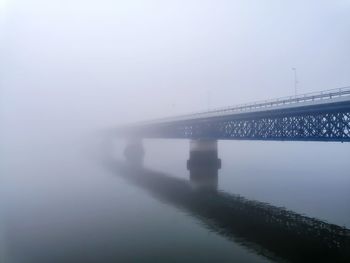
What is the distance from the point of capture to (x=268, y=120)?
4822 centimetres

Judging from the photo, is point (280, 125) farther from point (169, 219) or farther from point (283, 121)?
point (169, 219)

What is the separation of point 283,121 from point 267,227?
20041 mm

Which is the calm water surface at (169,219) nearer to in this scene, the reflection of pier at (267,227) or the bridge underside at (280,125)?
the reflection of pier at (267,227)

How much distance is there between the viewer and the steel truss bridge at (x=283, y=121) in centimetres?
3603

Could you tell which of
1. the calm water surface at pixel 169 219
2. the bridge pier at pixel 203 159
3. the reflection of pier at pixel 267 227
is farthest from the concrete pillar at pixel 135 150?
the reflection of pier at pixel 267 227

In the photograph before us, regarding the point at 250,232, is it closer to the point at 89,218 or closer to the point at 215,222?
the point at 215,222

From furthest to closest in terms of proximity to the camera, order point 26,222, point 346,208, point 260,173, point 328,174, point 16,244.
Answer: point 260,173, point 328,174, point 346,208, point 26,222, point 16,244

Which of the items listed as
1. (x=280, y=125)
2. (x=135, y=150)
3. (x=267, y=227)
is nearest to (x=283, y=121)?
(x=280, y=125)

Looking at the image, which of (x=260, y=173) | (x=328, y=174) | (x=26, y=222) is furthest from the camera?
(x=260, y=173)

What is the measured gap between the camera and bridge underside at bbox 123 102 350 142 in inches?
1425

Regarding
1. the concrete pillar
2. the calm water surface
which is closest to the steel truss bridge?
the calm water surface

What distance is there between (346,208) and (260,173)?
3096 centimetres

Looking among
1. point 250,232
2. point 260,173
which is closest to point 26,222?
point 250,232

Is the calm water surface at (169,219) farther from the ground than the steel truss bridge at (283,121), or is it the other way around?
the steel truss bridge at (283,121)
